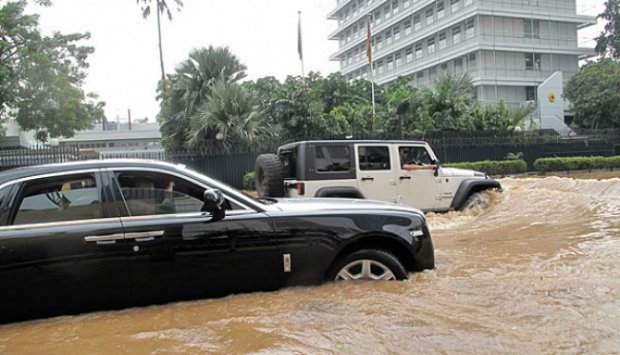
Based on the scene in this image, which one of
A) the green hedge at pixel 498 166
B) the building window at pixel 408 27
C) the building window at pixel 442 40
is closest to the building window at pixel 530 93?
the building window at pixel 442 40

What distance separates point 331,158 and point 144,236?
5487mm

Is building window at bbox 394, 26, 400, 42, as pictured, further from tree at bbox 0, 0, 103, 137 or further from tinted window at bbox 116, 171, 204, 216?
tinted window at bbox 116, 171, 204, 216

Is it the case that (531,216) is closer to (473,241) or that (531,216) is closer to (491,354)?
(473,241)

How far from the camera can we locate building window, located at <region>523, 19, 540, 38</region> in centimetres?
4803

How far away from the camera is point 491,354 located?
310cm

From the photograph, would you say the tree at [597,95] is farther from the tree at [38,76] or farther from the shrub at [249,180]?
the tree at [38,76]

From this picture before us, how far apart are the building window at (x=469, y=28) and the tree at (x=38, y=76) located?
33.8 meters

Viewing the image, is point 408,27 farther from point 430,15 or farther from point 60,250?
point 60,250

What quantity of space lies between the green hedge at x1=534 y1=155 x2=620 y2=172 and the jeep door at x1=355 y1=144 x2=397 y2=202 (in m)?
17.4

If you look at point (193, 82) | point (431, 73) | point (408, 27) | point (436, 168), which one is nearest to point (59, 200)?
point (436, 168)

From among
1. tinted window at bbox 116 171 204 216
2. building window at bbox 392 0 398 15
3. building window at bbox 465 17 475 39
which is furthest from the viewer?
building window at bbox 392 0 398 15

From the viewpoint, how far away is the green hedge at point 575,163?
23.7 metres

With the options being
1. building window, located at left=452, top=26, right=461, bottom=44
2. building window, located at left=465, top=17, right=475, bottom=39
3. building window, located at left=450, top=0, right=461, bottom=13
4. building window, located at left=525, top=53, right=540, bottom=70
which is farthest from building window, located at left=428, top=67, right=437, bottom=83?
building window, located at left=525, top=53, right=540, bottom=70

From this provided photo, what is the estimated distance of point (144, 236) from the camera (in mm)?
3703
